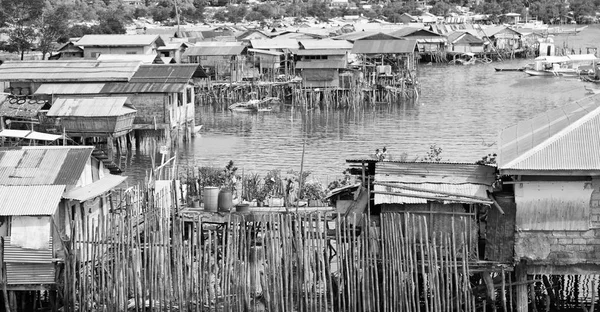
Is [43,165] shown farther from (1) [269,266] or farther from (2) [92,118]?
(2) [92,118]

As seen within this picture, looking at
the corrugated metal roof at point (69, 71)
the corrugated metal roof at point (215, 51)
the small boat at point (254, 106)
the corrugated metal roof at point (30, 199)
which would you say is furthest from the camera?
the corrugated metal roof at point (215, 51)

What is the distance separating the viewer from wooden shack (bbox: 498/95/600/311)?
1617 cm

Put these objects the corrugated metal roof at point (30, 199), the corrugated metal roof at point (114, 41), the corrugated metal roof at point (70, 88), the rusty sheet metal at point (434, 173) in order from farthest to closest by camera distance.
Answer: the corrugated metal roof at point (114, 41), the corrugated metal roof at point (70, 88), the corrugated metal roof at point (30, 199), the rusty sheet metal at point (434, 173)

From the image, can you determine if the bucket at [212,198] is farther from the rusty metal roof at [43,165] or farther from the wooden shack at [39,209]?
the rusty metal roof at [43,165]

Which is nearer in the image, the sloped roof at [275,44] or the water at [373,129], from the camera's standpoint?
the water at [373,129]

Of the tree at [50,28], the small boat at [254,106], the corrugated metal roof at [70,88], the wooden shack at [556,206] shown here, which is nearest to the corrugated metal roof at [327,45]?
the small boat at [254,106]

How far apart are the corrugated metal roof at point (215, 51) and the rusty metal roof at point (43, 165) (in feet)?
107

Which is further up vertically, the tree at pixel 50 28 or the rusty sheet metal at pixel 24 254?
the tree at pixel 50 28

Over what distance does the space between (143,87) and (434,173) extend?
20.5 meters

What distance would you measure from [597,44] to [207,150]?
5303 centimetres

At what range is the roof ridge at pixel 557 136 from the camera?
1623cm

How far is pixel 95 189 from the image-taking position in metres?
18.5

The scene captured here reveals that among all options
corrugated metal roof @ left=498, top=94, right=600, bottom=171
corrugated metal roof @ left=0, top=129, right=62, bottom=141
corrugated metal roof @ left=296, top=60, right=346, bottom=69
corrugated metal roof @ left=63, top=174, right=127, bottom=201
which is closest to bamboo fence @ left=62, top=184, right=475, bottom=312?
corrugated metal roof @ left=63, top=174, right=127, bottom=201

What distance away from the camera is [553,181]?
642 inches
